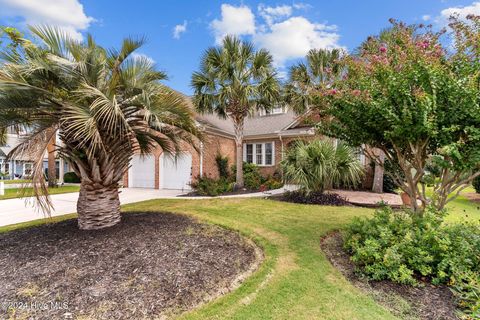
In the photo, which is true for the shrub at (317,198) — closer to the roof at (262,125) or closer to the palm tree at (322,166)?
the palm tree at (322,166)

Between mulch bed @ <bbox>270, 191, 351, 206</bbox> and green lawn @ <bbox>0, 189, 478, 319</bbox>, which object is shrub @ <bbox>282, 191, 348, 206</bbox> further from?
green lawn @ <bbox>0, 189, 478, 319</bbox>

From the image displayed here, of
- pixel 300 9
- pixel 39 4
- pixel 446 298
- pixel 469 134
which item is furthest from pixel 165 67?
pixel 39 4

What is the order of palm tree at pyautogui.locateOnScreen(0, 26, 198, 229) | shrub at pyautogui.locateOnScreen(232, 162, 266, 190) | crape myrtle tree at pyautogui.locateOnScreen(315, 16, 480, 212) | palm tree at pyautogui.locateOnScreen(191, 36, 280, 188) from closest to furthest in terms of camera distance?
1. crape myrtle tree at pyautogui.locateOnScreen(315, 16, 480, 212)
2. palm tree at pyautogui.locateOnScreen(0, 26, 198, 229)
3. palm tree at pyautogui.locateOnScreen(191, 36, 280, 188)
4. shrub at pyautogui.locateOnScreen(232, 162, 266, 190)

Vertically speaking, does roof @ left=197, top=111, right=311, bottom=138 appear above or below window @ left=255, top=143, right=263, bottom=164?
above

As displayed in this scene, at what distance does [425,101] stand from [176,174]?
45.6 ft

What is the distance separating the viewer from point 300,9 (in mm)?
10430

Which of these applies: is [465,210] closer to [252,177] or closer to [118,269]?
[252,177]

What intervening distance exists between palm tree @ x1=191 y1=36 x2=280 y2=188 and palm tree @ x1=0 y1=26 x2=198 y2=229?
729 centimetres

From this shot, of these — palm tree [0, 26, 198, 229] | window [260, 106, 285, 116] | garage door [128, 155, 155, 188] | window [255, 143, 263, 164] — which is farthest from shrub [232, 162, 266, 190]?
palm tree [0, 26, 198, 229]

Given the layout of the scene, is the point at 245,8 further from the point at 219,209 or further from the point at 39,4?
the point at 219,209

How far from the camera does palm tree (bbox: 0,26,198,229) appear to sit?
13.8 ft

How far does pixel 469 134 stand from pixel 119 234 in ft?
21.6

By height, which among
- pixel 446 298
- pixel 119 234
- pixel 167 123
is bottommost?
pixel 446 298

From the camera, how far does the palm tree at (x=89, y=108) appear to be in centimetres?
421
